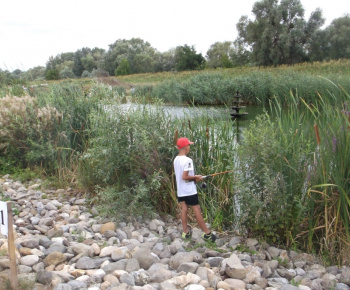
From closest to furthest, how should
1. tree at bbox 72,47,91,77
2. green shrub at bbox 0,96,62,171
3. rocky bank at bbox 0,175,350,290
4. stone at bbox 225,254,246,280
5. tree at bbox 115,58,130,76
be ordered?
rocky bank at bbox 0,175,350,290 < stone at bbox 225,254,246,280 < green shrub at bbox 0,96,62,171 < tree at bbox 115,58,130,76 < tree at bbox 72,47,91,77

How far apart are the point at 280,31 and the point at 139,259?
43.2 metres

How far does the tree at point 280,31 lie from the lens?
4184 cm

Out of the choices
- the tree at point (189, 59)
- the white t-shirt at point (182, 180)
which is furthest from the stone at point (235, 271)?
the tree at point (189, 59)

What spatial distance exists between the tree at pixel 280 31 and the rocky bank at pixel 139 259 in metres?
39.9

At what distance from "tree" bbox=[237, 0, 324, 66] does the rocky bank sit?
131 ft

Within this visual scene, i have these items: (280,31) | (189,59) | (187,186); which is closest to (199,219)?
(187,186)

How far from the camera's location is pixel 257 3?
43.7m

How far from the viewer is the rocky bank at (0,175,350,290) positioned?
127 inches

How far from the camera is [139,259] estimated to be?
→ 3572mm

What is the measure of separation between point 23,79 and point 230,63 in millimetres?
42450

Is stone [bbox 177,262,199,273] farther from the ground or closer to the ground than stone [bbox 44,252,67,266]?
closer to the ground

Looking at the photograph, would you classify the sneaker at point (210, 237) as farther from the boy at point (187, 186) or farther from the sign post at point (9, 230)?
the sign post at point (9, 230)

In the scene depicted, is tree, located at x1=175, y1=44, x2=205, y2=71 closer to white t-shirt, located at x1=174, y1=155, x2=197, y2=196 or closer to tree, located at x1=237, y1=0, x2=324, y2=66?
tree, located at x1=237, y1=0, x2=324, y2=66

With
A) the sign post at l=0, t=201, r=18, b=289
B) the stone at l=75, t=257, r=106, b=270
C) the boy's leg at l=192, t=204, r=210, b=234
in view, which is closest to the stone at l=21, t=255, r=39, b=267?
the stone at l=75, t=257, r=106, b=270
